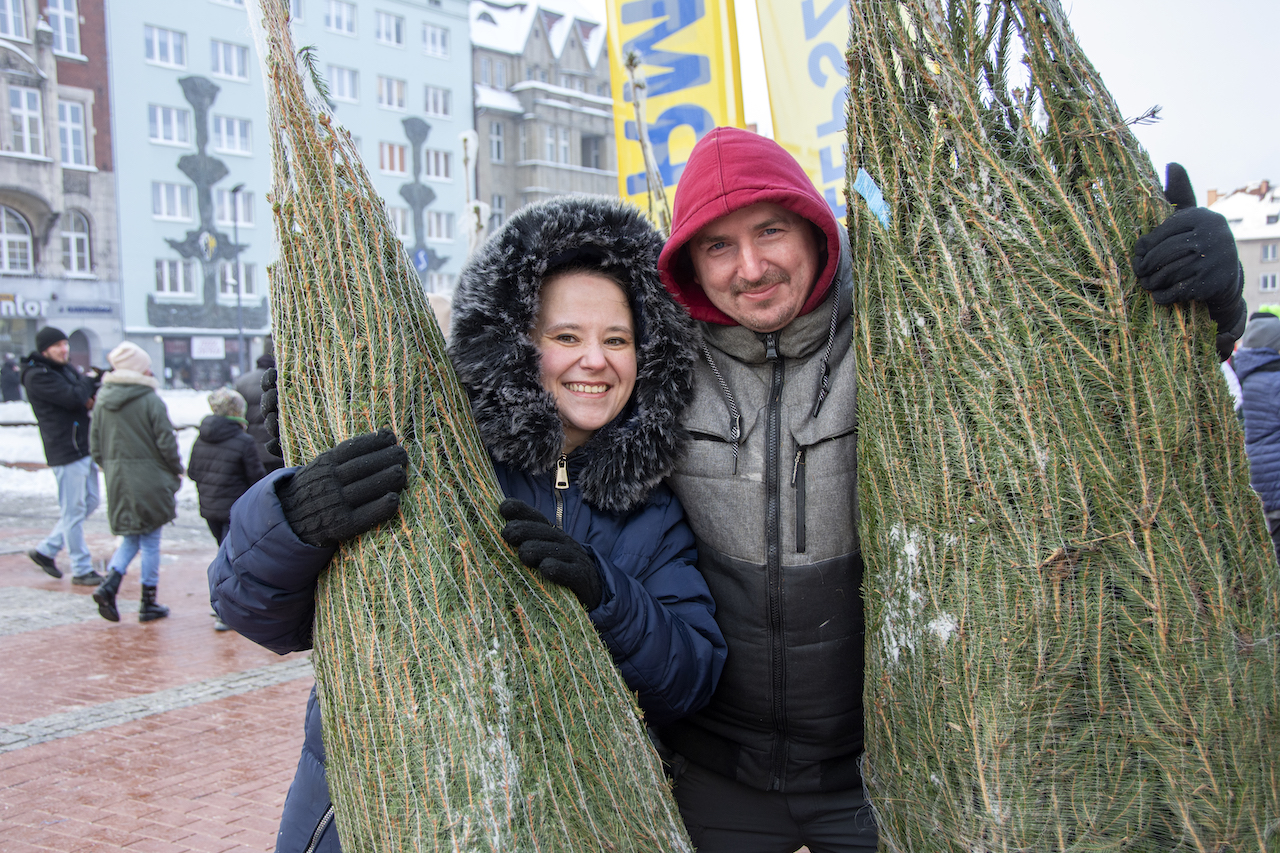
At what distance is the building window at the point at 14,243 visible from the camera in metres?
28.8

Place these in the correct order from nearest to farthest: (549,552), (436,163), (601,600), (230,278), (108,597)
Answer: (549,552) < (601,600) < (108,597) < (230,278) < (436,163)

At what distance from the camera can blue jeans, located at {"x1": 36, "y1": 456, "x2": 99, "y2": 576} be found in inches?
311

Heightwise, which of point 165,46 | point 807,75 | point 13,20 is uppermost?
→ point 165,46

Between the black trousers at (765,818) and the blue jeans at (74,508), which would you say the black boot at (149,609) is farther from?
the black trousers at (765,818)

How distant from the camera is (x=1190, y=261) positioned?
4.59ft

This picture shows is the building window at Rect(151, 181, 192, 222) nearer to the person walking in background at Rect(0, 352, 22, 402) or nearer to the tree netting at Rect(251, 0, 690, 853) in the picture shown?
the person walking in background at Rect(0, 352, 22, 402)

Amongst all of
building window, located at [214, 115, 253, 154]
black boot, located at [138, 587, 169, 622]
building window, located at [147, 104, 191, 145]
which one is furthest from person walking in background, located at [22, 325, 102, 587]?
building window, located at [214, 115, 253, 154]

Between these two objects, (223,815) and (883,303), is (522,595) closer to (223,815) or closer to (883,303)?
(883,303)

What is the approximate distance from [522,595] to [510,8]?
5145 centimetres

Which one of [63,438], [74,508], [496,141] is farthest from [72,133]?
[74,508]

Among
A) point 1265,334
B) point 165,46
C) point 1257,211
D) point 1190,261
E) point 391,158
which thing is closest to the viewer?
point 1190,261

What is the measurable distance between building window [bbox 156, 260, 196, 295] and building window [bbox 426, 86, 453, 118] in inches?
494

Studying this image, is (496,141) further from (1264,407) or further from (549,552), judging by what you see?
(549,552)

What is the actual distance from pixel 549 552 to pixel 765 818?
3.34 feet
